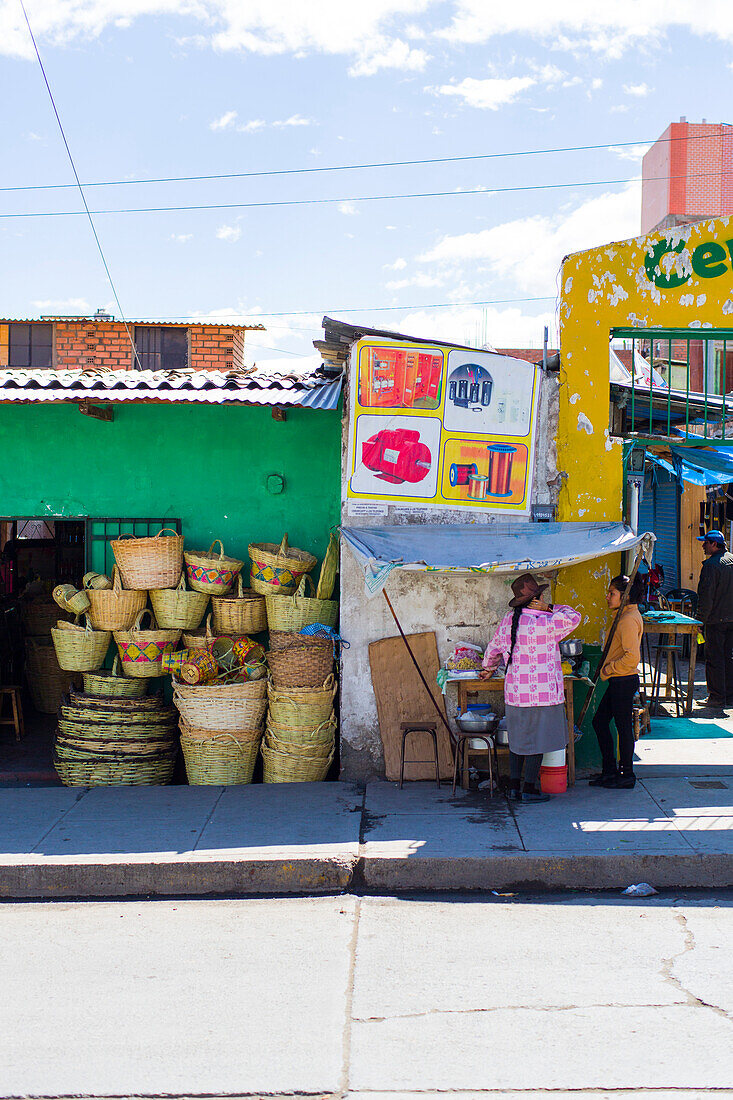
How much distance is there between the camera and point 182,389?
8172mm

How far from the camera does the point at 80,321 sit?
20.6 metres

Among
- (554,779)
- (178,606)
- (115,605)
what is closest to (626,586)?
(554,779)

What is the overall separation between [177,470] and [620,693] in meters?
4.48

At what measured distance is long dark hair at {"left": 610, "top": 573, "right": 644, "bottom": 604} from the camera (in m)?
7.68

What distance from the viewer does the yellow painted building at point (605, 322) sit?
8.14 metres

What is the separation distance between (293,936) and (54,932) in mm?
1387

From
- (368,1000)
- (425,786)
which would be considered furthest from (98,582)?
(368,1000)

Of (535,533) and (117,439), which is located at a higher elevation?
(117,439)

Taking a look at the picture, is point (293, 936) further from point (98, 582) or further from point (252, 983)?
point (98, 582)

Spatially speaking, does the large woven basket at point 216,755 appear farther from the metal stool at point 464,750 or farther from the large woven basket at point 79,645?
the metal stool at point 464,750

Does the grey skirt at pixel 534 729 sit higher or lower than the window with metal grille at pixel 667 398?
lower

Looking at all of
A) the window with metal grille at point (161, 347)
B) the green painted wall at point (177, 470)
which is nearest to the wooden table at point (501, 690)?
the green painted wall at point (177, 470)

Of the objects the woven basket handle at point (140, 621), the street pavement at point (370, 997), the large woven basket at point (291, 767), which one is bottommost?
the street pavement at point (370, 997)

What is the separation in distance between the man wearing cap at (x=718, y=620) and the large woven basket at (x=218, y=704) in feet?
18.7
